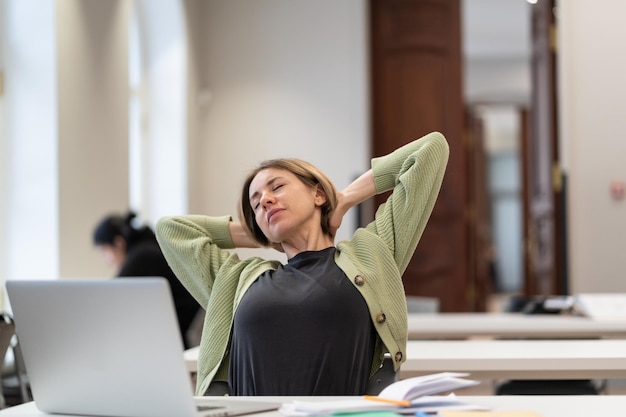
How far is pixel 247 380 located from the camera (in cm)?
219

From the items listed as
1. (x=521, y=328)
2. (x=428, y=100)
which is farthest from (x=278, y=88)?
(x=521, y=328)

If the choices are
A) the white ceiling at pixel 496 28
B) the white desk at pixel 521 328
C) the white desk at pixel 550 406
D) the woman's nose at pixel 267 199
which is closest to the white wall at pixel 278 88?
the white ceiling at pixel 496 28

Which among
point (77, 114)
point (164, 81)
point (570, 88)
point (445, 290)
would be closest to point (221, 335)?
point (77, 114)

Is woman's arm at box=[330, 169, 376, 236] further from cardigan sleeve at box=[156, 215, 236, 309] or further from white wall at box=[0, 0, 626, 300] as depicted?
white wall at box=[0, 0, 626, 300]

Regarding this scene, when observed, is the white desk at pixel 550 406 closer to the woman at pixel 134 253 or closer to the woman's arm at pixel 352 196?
the woman's arm at pixel 352 196

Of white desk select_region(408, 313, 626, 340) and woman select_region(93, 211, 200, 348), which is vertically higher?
woman select_region(93, 211, 200, 348)

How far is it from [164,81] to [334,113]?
1342 mm

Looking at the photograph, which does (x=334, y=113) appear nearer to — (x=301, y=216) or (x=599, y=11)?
(x=599, y=11)

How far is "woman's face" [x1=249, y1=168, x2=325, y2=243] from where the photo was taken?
2.31 meters

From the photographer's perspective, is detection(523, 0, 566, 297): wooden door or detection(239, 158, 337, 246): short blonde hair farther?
detection(523, 0, 566, 297): wooden door

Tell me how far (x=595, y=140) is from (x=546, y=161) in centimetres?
57

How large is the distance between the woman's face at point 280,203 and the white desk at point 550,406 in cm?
50

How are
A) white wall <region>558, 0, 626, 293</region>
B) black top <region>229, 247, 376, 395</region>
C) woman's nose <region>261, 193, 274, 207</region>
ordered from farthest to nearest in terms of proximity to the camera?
white wall <region>558, 0, 626, 293</region> → woman's nose <region>261, 193, 274, 207</region> → black top <region>229, 247, 376, 395</region>

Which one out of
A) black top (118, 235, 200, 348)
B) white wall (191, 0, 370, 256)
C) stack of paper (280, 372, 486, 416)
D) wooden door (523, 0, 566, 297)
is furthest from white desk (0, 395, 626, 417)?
white wall (191, 0, 370, 256)
